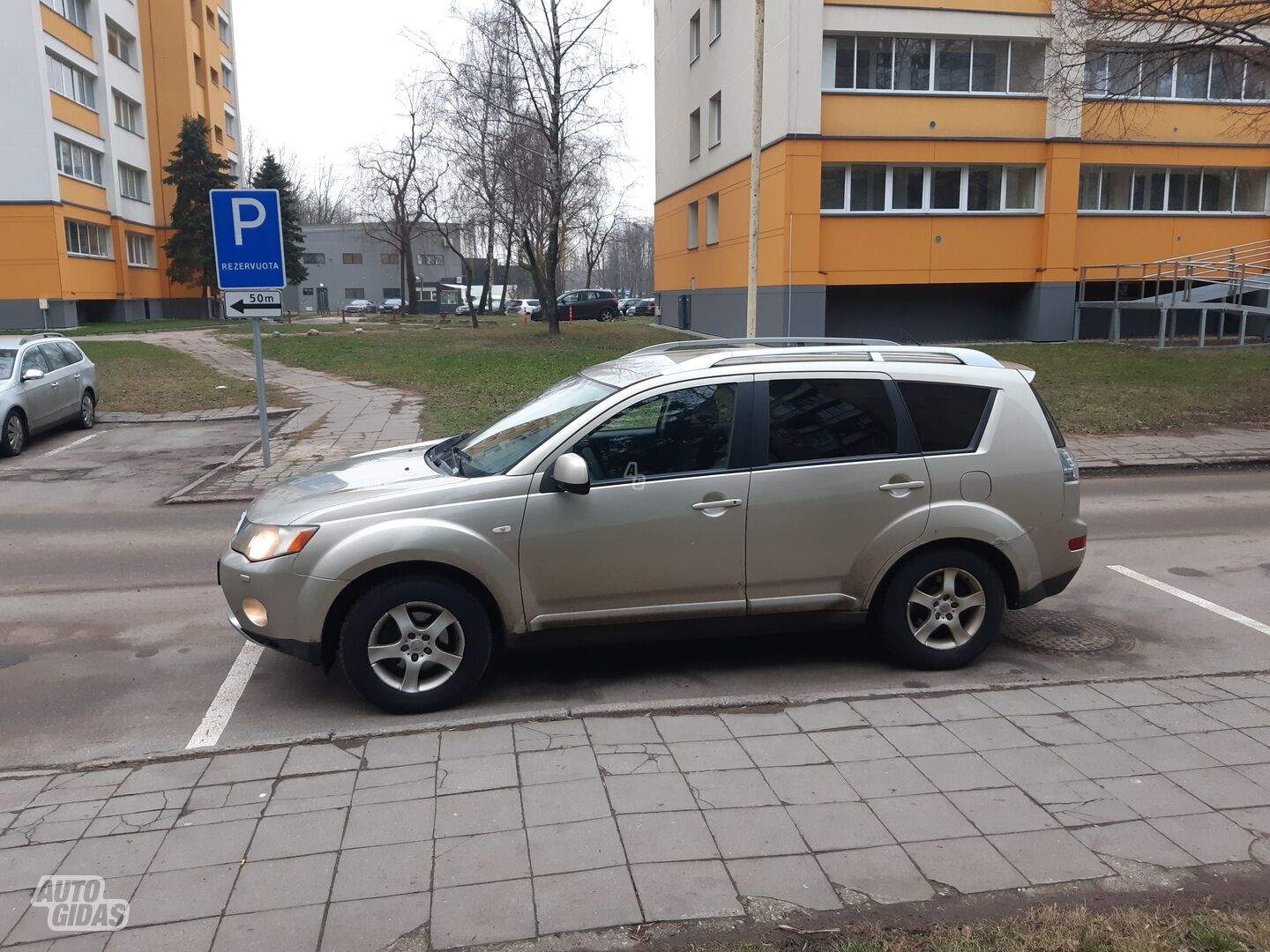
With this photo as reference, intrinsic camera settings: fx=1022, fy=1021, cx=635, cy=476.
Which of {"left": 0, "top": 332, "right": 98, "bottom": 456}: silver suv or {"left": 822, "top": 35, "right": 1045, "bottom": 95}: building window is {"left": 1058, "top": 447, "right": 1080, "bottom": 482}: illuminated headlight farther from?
{"left": 822, "top": 35, "right": 1045, "bottom": 95}: building window

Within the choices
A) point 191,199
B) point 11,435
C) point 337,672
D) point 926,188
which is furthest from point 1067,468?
point 191,199

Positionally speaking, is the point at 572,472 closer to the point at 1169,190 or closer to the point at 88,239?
the point at 1169,190

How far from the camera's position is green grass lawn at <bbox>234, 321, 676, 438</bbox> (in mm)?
16597

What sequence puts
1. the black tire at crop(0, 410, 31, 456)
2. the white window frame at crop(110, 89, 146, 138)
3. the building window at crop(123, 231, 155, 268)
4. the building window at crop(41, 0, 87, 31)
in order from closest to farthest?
the black tire at crop(0, 410, 31, 456), the building window at crop(41, 0, 87, 31), the white window frame at crop(110, 89, 146, 138), the building window at crop(123, 231, 155, 268)

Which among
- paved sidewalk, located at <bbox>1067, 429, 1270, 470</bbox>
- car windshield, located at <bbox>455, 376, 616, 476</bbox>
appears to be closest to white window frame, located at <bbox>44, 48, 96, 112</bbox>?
paved sidewalk, located at <bbox>1067, 429, 1270, 470</bbox>

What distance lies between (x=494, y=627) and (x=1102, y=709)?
9.65ft

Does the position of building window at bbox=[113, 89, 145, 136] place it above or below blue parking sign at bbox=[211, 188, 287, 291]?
above

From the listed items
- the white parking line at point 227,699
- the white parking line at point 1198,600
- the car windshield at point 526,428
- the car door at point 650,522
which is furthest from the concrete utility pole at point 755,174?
the white parking line at point 227,699

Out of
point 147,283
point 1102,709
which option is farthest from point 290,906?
point 147,283

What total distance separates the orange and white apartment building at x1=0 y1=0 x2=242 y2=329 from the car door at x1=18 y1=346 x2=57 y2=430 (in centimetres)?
2851

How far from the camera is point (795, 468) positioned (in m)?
5.30

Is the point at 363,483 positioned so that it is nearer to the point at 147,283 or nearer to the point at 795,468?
the point at 795,468

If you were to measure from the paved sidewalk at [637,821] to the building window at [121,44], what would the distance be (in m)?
49.8
